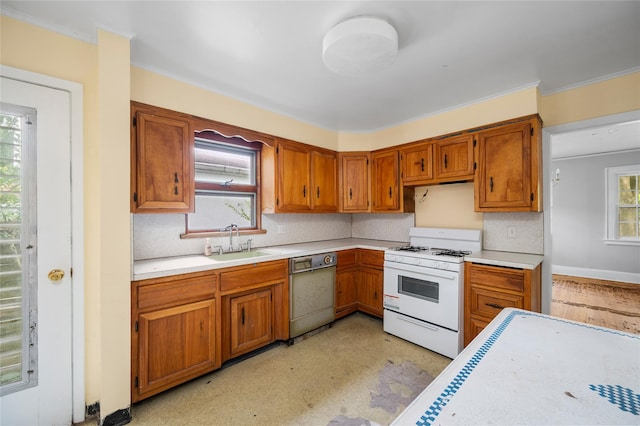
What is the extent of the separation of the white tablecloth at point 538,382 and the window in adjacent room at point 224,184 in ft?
8.45

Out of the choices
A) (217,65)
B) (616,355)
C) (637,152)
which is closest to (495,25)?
(616,355)

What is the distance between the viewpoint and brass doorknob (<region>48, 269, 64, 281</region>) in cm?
168

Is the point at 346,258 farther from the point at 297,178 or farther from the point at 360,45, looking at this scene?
the point at 360,45

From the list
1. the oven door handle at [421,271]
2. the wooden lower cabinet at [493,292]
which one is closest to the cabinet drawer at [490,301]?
the wooden lower cabinet at [493,292]

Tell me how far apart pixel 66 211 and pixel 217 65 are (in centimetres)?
150

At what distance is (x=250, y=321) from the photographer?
8.16ft

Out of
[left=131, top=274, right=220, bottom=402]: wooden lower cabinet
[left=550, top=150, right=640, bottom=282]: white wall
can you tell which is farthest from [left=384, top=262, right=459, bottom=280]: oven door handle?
[left=550, top=150, right=640, bottom=282]: white wall

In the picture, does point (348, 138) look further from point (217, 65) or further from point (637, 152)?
point (637, 152)

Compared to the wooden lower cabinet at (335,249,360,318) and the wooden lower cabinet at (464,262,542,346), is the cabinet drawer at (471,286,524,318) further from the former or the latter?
the wooden lower cabinet at (335,249,360,318)

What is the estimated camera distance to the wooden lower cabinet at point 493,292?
7.22 ft

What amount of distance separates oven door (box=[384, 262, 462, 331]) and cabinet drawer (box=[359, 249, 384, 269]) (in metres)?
0.21

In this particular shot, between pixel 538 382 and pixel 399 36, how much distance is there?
1.99 meters

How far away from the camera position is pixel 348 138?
152 inches

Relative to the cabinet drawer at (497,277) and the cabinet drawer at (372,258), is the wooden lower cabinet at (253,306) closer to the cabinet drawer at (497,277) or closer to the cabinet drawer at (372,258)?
the cabinet drawer at (372,258)
